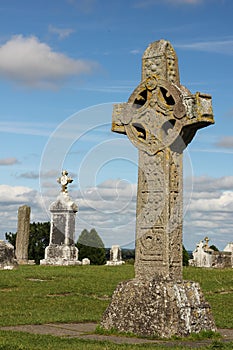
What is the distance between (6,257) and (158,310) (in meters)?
14.2

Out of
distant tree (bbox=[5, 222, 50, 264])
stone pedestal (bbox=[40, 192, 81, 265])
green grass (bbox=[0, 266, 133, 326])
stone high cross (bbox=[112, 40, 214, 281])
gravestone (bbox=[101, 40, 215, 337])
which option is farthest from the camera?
distant tree (bbox=[5, 222, 50, 264])

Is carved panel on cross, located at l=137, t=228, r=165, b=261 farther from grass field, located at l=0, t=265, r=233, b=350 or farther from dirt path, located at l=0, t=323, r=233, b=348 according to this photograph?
grass field, located at l=0, t=265, r=233, b=350

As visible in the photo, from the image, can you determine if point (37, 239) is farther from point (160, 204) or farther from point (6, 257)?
point (160, 204)

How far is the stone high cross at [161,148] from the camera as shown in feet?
27.7

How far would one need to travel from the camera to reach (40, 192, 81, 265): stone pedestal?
2505 centimetres

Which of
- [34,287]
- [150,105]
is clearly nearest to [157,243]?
[150,105]

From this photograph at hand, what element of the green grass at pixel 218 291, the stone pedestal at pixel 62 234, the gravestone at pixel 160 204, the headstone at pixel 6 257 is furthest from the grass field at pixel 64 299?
the stone pedestal at pixel 62 234

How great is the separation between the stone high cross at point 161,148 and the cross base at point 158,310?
234 millimetres

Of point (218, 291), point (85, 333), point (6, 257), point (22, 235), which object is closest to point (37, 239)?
point (22, 235)

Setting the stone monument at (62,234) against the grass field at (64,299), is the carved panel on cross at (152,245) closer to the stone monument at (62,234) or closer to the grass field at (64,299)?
the grass field at (64,299)

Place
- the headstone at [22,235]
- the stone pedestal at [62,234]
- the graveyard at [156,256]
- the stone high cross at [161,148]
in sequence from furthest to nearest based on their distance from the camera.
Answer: the headstone at [22,235] < the stone pedestal at [62,234] < the stone high cross at [161,148] < the graveyard at [156,256]

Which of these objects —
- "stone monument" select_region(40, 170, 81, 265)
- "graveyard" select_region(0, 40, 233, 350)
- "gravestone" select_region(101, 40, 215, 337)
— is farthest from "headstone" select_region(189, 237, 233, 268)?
"gravestone" select_region(101, 40, 215, 337)

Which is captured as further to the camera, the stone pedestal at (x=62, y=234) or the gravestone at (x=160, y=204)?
the stone pedestal at (x=62, y=234)

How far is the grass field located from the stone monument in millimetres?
4903
